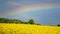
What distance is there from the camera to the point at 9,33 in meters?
5.64

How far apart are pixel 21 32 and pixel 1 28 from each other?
0.88 meters

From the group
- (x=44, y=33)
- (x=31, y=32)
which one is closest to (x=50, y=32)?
(x=44, y=33)

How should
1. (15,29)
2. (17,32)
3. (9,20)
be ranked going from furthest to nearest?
(9,20)
(15,29)
(17,32)

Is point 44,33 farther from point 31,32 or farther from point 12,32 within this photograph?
point 12,32

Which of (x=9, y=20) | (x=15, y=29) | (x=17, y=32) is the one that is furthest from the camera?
(x=9, y=20)

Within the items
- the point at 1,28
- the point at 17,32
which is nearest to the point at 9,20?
the point at 1,28

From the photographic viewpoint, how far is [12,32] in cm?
575

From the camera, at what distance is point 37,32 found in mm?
5750

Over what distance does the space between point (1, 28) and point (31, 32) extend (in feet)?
3.92

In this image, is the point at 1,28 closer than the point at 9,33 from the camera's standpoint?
No

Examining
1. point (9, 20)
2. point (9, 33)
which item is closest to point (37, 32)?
point (9, 33)

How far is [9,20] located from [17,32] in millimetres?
3835

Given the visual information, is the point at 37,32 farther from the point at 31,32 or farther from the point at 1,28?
the point at 1,28

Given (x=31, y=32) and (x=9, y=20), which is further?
(x=9, y=20)
